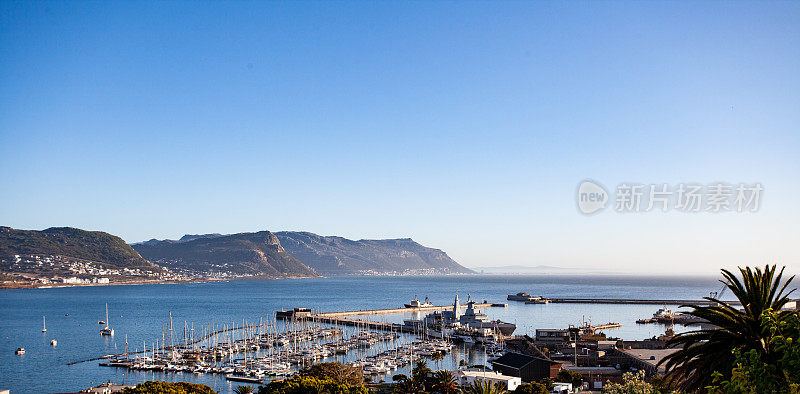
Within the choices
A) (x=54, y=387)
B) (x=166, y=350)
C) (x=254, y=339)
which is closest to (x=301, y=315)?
(x=254, y=339)

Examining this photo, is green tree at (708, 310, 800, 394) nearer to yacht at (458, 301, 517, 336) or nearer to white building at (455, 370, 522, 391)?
white building at (455, 370, 522, 391)

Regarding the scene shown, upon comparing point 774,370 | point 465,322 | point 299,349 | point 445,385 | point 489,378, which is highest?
point 774,370

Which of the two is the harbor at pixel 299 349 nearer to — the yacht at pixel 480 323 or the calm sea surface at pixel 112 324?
the yacht at pixel 480 323

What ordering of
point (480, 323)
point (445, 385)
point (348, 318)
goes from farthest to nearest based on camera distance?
point (348, 318)
point (480, 323)
point (445, 385)

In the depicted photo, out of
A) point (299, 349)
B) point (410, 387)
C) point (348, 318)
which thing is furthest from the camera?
point (348, 318)

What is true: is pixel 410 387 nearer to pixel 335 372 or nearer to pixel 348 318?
pixel 335 372

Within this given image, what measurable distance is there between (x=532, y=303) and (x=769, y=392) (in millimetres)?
155481

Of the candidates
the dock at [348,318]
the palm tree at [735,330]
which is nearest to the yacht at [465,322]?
the dock at [348,318]

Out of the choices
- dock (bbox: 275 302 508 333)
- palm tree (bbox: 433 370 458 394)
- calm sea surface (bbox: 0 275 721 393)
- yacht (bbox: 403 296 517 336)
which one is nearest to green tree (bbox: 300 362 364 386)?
palm tree (bbox: 433 370 458 394)

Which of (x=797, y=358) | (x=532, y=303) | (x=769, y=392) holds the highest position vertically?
(x=797, y=358)

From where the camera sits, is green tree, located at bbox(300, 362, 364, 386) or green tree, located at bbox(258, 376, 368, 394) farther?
green tree, located at bbox(300, 362, 364, 386)

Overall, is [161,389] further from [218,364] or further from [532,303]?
[532,303]

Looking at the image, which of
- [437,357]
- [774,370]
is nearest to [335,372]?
[437,357]

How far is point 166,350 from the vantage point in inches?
2741
